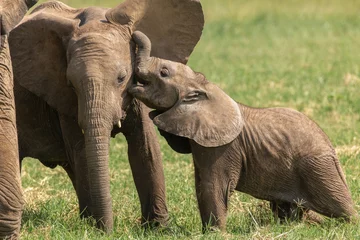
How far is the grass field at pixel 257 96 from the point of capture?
314 inches

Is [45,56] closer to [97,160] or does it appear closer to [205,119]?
[97,160]

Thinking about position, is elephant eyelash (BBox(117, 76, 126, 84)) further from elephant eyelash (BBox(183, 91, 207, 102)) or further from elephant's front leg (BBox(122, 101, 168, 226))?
elephant's front leg (BBox(122, 101, 168, 226))

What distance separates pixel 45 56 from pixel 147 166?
3.78ft

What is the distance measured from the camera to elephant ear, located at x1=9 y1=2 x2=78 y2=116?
332 inches

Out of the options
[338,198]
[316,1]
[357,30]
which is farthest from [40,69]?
[316,1]

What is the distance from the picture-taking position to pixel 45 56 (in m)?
8.60

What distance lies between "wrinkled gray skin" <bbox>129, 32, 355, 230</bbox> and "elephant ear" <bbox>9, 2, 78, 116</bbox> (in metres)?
0.75

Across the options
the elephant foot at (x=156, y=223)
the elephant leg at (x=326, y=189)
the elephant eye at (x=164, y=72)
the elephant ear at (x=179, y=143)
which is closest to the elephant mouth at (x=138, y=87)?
the elephant eye at (x=164, y=72)

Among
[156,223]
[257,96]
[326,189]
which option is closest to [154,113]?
[156,223]

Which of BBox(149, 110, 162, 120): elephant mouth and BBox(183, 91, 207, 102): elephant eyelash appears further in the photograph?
BBox(149, 110, 162, 120): elephant mouth

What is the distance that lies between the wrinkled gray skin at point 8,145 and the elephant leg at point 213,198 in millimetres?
1281

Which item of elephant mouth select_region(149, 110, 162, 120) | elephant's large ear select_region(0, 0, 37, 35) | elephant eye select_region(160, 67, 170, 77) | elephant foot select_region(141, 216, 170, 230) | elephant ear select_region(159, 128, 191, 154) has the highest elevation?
elephant's large ear select_region(0, 0, 37, 35)

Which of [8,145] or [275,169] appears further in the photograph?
[275,169]

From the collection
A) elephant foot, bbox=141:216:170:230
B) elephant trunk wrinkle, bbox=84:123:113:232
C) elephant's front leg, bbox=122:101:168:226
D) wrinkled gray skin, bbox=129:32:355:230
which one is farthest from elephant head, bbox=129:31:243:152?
elephant foot, bbox=141:216:170:230
